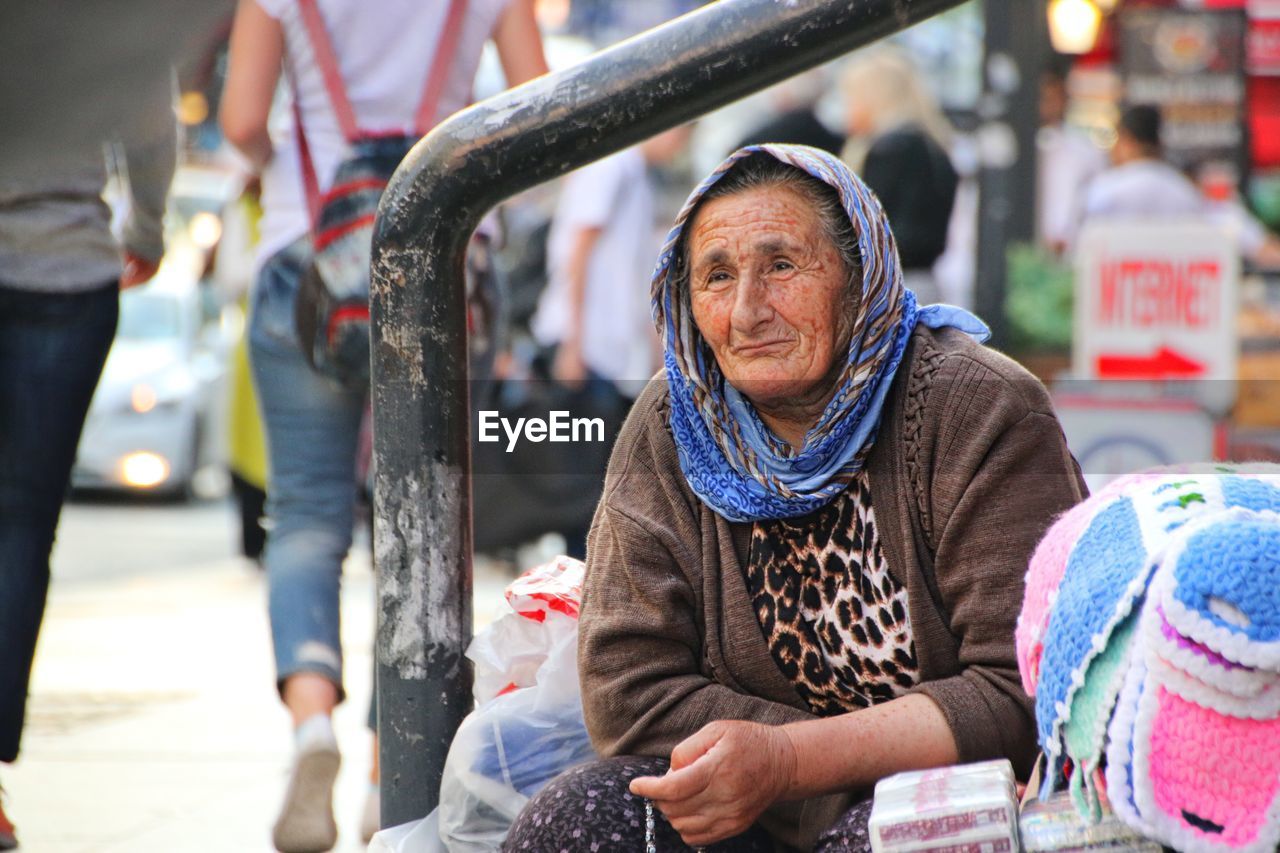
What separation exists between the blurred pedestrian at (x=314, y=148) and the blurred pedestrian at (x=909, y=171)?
2310mm

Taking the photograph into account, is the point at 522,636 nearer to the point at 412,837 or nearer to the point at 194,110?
the point at 412,837

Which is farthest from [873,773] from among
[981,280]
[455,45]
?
[981,280]

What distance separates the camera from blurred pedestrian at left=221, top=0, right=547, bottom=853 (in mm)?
3410

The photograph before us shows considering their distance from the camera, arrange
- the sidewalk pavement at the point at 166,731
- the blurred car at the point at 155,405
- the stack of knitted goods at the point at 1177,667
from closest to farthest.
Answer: the stack of knitted goods at the point at 1177,667
the sidewalk pavement at the point at 166,731
the blurred car at the point at 155,405

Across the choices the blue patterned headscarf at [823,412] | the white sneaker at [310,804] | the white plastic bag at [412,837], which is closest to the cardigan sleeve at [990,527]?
the blue patterned headscarf at [823,412]

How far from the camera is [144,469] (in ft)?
41.4

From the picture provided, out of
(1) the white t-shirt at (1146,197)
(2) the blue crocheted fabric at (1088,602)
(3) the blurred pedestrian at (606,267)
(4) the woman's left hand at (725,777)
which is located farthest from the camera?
(1) the white t-shirt at (1146,197)

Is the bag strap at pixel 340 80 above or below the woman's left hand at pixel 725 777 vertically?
above

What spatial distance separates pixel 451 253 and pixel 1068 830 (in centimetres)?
99

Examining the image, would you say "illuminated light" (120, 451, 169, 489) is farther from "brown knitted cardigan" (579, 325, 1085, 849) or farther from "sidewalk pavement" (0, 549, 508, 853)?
"brown knitted cardigan" (579, 325, 1085, 849)

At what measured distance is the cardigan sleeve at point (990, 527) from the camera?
2066mm

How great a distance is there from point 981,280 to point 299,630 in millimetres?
4519

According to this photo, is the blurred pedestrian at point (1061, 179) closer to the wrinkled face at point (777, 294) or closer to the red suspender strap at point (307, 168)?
the red suspender strap at point (307, 168)

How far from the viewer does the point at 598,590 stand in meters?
2.24
